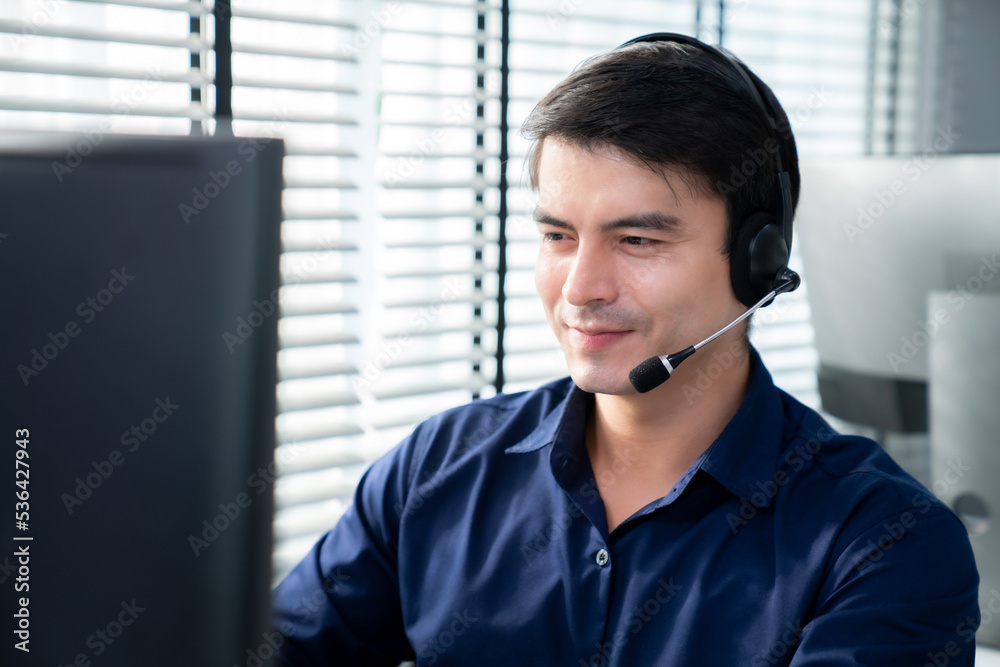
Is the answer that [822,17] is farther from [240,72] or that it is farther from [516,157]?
[240,72]

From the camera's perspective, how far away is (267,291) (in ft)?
1.45

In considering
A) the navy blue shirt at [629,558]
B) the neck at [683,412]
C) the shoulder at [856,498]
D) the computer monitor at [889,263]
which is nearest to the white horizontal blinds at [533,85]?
the computer monitor at [889,263]

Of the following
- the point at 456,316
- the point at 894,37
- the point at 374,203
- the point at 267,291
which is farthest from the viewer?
the point at 894,37

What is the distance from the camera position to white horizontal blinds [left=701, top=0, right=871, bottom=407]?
2.42m

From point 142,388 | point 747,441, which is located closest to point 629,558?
point 747,441

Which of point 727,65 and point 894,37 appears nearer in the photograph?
point 727,65

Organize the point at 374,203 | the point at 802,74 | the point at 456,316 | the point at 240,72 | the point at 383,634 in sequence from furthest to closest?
the point at 802,74 → the point at 456,316 → the point at 374,203 → the point at 240,72 → the point at 383,634

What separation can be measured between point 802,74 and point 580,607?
6.65ft

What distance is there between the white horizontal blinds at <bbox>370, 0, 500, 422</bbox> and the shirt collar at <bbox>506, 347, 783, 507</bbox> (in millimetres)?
701

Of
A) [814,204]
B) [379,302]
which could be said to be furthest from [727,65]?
[379,302]

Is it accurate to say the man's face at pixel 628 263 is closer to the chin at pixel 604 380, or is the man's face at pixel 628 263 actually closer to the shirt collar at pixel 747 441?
the chin at pixel 604 380

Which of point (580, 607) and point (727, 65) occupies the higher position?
point (727, 65)

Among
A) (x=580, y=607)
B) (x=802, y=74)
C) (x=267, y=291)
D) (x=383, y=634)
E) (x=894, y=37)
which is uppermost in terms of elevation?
(x=894, y=37)

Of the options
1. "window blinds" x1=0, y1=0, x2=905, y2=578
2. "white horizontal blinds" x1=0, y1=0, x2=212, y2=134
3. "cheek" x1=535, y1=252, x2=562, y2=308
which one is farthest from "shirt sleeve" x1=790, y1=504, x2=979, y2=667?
"white horizontal blinds" x1=0, y1=0, x2=212, y2=134
